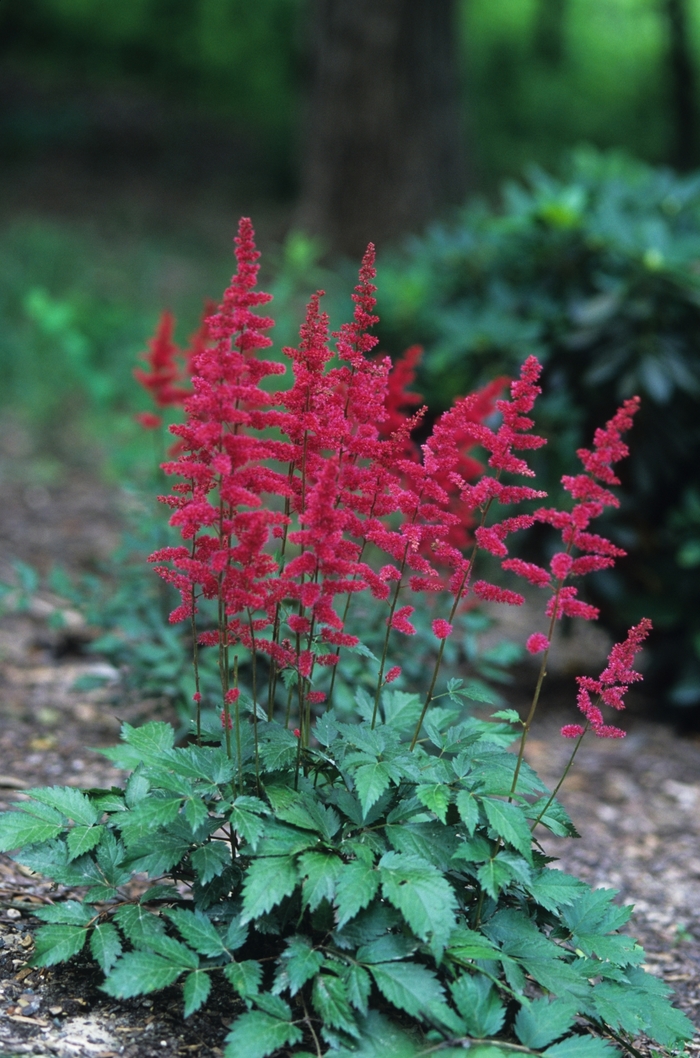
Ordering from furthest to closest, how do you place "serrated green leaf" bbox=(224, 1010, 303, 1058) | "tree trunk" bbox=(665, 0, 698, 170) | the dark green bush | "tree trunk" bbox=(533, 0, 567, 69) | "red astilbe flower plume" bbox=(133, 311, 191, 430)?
"tree trunk" bbox=(533, 0, 567, 69)
"tree trunk" bbox=(665, 0, 698, 170)
the dark green bush
"red astilbe flower plume" bbox=(133, 311, 191, 430)
"serrated green leaf" bbox=(224, 1010, 303, 1058)

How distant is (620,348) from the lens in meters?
4.04

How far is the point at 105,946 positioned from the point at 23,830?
0.93 ft

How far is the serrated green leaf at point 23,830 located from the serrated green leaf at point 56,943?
17 cm

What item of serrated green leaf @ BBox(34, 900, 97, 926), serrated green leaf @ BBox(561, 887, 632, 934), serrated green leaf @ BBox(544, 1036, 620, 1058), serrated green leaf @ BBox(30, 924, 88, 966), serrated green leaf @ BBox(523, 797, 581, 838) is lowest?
serrated green leaf @ BBox(544, 1036, 620, 1058)

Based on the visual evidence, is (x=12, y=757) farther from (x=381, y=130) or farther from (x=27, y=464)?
(x=381, y=130)

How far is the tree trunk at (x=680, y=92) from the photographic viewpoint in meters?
14.5

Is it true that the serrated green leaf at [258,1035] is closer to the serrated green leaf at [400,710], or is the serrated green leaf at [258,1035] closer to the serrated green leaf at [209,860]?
the serrated green leaf at [209,860]

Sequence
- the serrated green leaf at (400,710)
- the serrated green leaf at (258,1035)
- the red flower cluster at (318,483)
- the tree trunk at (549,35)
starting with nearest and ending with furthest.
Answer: the serrated green leaf at (258,1035) < the red flower cluster at (318,483) < the serrated green leaf at (400,710) < the tree trunk at (549,35)

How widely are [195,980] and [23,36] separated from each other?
17.5m

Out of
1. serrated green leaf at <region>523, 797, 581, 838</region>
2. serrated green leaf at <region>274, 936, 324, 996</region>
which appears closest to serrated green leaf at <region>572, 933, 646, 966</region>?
serrated green leaf at <region>523, 797, 581, 838</region>

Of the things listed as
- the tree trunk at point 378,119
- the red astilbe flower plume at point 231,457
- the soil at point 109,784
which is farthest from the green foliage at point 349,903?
the tree trunk at point 378,119

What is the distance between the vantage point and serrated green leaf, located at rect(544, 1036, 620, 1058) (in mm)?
1936

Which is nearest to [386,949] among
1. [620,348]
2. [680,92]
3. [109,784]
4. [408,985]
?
[408,985]

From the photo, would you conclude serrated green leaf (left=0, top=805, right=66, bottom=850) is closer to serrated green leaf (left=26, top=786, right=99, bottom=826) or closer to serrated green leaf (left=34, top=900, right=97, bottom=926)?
serrated green leaf (left=26, top=786, right=99, bottom=826)
